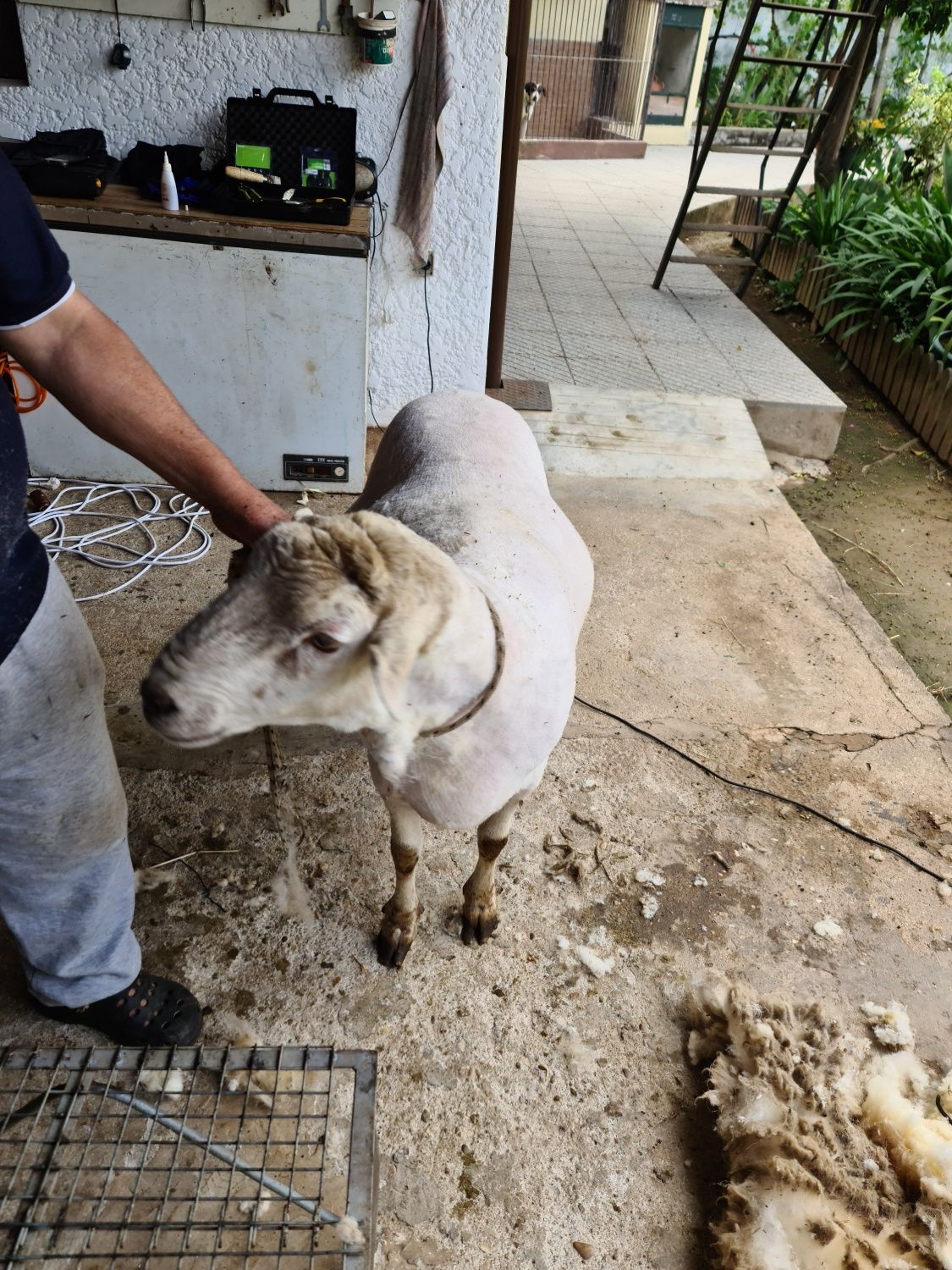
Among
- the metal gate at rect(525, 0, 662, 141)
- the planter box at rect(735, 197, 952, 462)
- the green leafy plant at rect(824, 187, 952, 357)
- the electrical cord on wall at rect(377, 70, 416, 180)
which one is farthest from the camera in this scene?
the metal gate at rect(525, 0, 662, 141)

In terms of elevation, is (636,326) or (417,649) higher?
(417,649)

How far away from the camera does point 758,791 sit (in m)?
2.96

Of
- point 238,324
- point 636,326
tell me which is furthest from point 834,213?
point 238,324

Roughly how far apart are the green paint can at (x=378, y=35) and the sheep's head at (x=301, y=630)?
11.2ft

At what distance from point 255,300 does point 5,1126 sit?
10.5 feet

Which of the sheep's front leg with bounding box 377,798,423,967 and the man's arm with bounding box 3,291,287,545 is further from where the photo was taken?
the sheep's front leg with bounding box 377,798,423,967

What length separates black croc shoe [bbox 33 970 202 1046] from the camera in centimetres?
205

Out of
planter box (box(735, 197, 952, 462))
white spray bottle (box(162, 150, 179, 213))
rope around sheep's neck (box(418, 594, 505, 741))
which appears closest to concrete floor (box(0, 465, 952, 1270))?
rope around sheep's neck (box(418, 594, 505, 741))

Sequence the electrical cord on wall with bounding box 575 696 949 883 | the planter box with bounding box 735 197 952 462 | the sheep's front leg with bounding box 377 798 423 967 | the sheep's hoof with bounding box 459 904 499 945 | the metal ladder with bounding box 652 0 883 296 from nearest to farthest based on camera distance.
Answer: the sheep's front leg with bounding box 377 798 423 967
the sheep's hoof with bounding box 459 904 499 945
the electrical cord on wall with bounding box 575 696 949 883
the planter box with bounding box 735 197 952 462
the metal ladder with bounding box 652 0 883 296

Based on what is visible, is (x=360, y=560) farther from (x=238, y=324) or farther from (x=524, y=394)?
(x=524, y=394)

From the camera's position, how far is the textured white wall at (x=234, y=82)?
390 centimetres

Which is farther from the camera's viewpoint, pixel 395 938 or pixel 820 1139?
pixel 395 938

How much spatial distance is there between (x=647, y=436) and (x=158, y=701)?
13.7 feet

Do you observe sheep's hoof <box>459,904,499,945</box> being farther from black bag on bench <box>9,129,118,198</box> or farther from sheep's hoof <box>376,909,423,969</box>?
black bag on bench <box>9,129,118,198</box>
